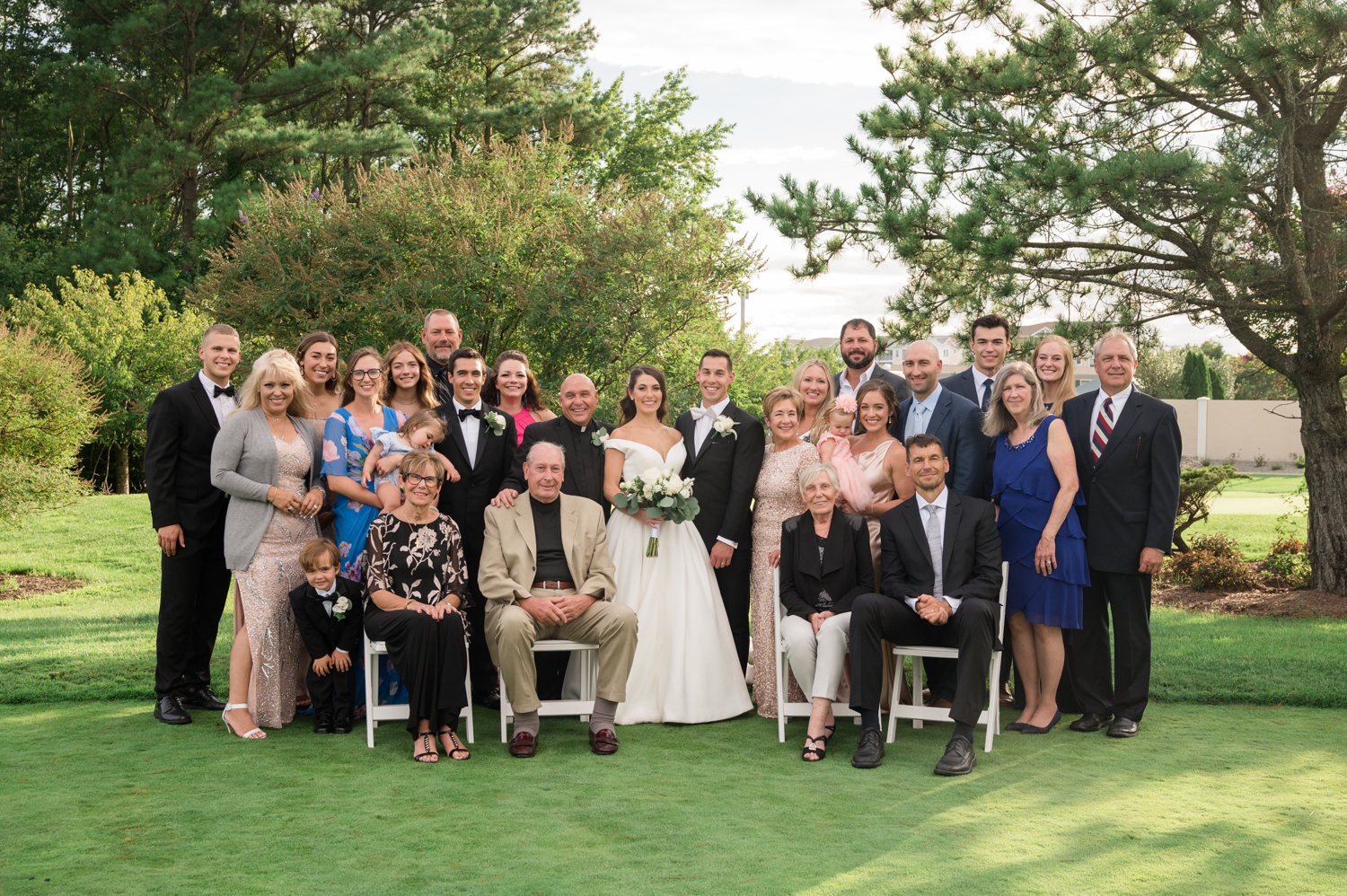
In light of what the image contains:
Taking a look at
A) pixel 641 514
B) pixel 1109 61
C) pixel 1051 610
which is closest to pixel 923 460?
pixel 1051 610

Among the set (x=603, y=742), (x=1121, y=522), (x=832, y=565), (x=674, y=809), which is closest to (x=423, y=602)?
(x=603, y=742)

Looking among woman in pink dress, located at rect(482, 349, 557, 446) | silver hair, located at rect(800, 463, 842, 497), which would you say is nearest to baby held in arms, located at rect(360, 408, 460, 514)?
woman in pink dress, located at rect(482, 349, 557, 446)

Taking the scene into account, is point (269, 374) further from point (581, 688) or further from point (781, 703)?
point (781, 703)

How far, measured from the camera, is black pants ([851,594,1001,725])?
512cm

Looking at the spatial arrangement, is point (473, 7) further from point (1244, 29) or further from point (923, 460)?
point (923, 460)

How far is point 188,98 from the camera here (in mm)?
23000

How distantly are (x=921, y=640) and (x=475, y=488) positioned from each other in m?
2.65

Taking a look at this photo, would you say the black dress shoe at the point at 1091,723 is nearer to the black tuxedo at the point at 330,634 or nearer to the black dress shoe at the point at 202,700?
the black tuxedo at the point at 330,634

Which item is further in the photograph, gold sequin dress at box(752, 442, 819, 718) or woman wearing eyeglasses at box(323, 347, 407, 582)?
gold sequin dress at box(752, 442, 819, 718)

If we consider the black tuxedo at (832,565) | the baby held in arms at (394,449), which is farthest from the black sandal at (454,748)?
the black tuxedo at (832,565)

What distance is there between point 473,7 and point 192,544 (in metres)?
21.3

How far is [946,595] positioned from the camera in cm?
536

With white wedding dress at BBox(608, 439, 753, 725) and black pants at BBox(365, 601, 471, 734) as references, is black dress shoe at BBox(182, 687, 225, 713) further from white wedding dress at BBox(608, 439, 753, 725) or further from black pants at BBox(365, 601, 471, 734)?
white wedding dress at BBox(608, 439, 753, 725)

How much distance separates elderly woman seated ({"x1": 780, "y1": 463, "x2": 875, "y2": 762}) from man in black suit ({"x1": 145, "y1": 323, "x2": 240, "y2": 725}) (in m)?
3.12
